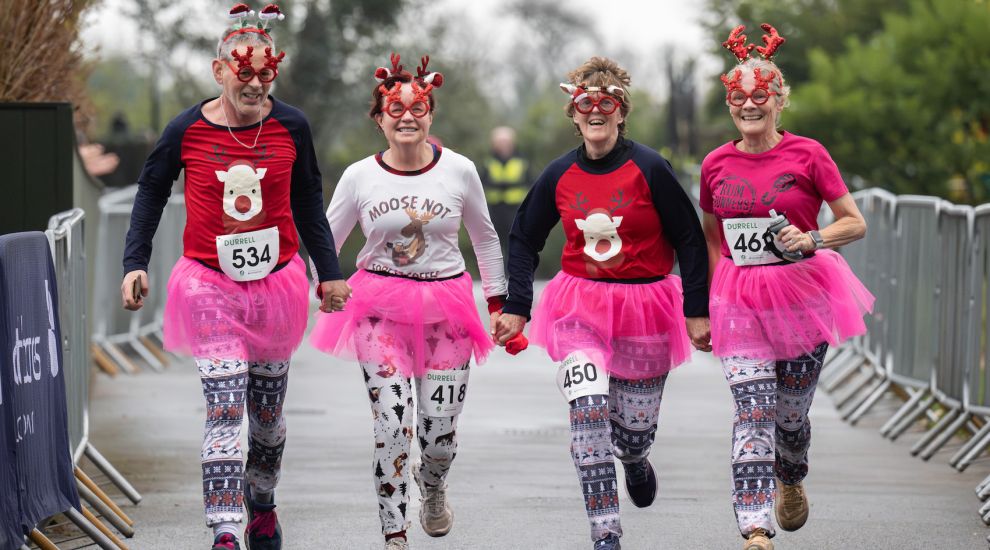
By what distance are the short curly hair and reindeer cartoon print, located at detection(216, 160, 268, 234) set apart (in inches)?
51.9

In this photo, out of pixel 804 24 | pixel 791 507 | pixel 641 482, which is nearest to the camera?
pixel 791 507

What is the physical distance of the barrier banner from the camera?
21.6 feet

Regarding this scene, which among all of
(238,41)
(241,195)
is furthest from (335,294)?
(238,41)

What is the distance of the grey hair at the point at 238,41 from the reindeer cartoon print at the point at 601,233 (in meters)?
1.39

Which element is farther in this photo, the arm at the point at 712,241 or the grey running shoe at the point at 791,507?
the grey running shoe at the point at 791,507

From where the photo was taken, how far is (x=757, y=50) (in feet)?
25.2

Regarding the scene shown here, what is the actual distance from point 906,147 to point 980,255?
8.50 m

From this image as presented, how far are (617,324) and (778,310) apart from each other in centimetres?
65

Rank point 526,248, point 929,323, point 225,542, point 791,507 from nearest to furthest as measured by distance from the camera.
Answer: point 225,542, point 526,248, point 791,507, point 929,323

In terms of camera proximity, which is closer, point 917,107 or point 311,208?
point 311,208

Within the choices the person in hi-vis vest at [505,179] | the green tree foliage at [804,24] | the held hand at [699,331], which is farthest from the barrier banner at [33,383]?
the green tree foliage at [804,24]

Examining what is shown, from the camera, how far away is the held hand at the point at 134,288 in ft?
23.2

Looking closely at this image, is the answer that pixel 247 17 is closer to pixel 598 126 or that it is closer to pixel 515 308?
pixel 598 126

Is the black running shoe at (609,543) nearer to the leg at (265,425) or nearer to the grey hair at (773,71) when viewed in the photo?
the leg at (265,425)
